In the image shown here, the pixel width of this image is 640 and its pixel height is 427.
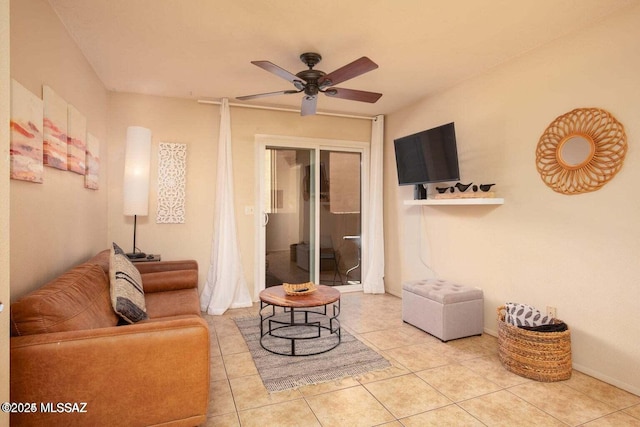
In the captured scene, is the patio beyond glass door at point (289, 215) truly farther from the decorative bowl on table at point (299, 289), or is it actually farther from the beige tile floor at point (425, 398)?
the beige tile floor at point (425, 398)

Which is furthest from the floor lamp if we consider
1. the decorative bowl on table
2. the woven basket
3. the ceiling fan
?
the woven basket

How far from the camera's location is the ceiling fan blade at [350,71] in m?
2.29

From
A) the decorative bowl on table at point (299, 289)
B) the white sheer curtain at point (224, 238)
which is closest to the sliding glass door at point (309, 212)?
the white sheer curtain at point (224, 238)

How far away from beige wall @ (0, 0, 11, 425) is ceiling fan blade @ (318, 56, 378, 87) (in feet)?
5.76

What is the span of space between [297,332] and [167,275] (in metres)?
1.36

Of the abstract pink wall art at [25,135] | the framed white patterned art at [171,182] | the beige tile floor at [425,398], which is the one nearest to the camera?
the abstract pink wall art at [25,135]

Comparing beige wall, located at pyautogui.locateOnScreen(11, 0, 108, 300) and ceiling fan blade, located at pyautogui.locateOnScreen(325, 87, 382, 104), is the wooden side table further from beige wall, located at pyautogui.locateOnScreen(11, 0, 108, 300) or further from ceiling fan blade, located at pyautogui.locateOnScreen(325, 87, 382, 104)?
ceiling fan blade, located at pyautogui.locateOnScreen(325, 87, 382, 104)

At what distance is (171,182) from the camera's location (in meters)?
4.10

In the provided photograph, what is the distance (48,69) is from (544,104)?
370cm

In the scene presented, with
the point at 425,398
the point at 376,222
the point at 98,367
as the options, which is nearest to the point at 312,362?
the point at 425,398

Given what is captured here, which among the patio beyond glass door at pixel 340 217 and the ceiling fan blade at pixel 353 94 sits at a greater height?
the ceiling fan blade at pixel 353 94

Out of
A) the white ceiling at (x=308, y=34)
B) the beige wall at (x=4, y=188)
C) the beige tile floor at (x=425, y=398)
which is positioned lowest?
the beige tile floor at (x=425, y=398)

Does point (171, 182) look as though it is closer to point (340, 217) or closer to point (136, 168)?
point (136, 168)

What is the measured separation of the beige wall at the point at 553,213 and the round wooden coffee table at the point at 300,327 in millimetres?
1523
